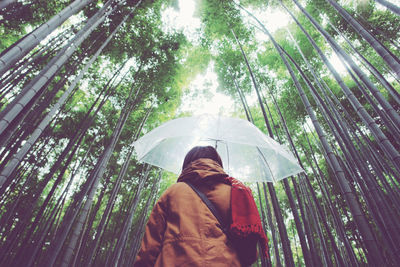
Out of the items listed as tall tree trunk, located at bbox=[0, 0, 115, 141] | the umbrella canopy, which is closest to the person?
the umbrella canopy

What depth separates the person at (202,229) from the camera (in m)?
0.73

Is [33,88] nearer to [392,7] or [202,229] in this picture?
[202,229]

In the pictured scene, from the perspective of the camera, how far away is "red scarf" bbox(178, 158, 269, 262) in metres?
0.80

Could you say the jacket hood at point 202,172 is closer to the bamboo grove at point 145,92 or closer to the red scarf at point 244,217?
the red scarf at point 244,217

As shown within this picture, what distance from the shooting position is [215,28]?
4.69 metres

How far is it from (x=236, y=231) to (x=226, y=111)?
6.96 meters

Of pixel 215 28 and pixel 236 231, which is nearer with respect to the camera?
pixel 236 231

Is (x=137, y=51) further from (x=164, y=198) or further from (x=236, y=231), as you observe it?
(x=236, y=231)

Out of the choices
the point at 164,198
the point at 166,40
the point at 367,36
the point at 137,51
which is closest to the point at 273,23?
the point at 166,40

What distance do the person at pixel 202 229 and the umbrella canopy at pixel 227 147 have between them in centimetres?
87

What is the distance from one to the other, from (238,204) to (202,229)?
21cm

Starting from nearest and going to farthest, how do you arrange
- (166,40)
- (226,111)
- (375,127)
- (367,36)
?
(375,127)
(367,36)
(166,40)
(226,111)

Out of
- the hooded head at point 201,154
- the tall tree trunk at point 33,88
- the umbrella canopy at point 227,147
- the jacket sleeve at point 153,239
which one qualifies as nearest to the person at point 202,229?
the jacket sleeve at point 153,239

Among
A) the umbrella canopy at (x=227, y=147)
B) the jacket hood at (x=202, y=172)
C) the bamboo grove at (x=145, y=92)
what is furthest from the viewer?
the bamboo grove at (x=145, y=92)
